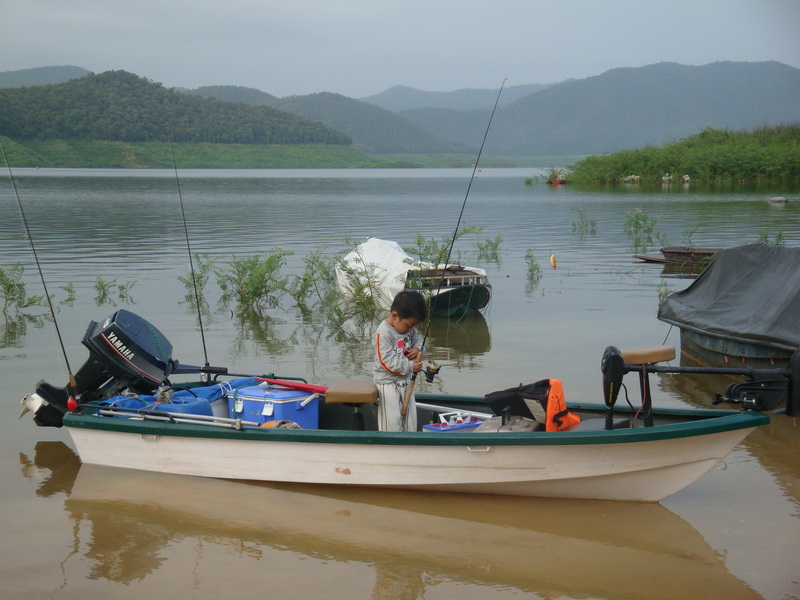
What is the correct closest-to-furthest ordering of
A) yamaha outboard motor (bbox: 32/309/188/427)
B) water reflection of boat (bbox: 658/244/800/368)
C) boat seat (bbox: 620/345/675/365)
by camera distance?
boat seat (bbox: 620/345/675/365) < yamaha outboard motor (bbox: 32/309/188/427) < water reflection of boat (bbox: 658/244/800/368)

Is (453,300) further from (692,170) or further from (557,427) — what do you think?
(692,170)

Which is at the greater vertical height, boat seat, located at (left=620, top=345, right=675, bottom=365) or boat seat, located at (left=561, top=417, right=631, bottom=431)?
boat seat, located at (left=620, top=345, right=675, bottom=365)

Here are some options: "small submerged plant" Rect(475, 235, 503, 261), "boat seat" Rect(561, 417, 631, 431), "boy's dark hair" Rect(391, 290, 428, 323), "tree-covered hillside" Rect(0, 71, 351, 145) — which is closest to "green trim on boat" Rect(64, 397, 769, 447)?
"boat seat" Rect(561, 417, 631, 431)

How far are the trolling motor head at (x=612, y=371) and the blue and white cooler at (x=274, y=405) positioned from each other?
253 cm

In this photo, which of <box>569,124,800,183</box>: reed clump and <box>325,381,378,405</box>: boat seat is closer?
<box>325,381,378,405</box>: boat seat

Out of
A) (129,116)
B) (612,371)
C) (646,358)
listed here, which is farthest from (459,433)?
(129,116)

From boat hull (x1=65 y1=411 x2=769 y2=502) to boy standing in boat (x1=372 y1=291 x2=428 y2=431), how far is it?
17.3 inches

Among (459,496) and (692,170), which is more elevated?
(692,170)

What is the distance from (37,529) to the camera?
6.57 metres

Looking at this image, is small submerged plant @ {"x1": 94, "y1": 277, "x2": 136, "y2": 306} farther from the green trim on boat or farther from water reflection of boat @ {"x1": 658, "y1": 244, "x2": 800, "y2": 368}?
water reflection of boat @ {"x1": 658, "y1": 244, "x2": 800, "y2": 368}

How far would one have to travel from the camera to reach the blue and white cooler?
7.39 m

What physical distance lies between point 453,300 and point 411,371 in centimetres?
753

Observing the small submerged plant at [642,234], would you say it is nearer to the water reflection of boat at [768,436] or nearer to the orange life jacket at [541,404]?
the water reflection of boat at [768,436]

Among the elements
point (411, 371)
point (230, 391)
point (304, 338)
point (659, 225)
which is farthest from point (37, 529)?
point (659, 225)
